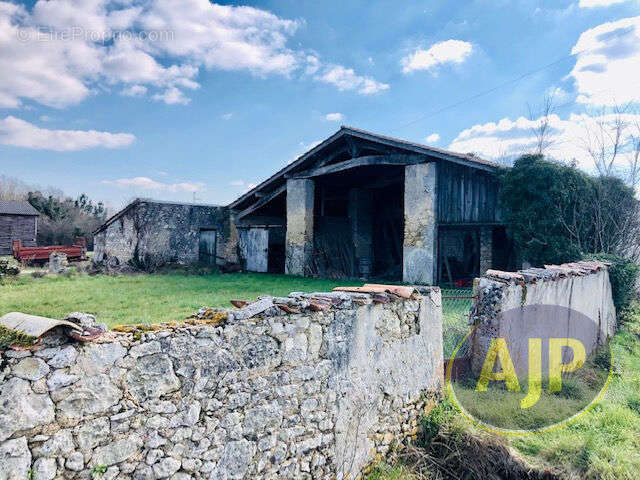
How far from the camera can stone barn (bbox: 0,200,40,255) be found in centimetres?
2781

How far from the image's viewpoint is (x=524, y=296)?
5090 millimetres

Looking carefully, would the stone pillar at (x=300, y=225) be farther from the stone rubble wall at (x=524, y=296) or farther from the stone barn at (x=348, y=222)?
the stone rubble wall at (x=524, y=296)

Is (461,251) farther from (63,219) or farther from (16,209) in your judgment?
(63,219)

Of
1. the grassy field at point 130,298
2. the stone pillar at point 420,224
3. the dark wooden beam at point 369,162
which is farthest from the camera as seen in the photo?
the dark wooden beam at point 369,162

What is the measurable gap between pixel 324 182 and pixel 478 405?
11887mm

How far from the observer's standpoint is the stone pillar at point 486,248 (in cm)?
1204

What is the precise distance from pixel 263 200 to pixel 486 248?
8.64 metres

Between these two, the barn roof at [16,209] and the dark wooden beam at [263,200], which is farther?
the barn roof at [16,209]

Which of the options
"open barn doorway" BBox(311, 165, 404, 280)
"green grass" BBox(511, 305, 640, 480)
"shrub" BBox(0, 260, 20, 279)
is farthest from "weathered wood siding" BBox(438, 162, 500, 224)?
"shrub" BBox(0, 260, 20, 279)

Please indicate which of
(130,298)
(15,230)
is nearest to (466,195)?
(130,298)

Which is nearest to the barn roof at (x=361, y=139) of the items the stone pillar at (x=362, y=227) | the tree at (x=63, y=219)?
the stone pillar at (x=362, y=227)

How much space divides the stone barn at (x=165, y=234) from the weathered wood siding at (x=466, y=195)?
9475 mm

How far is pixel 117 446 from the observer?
229 centimetres

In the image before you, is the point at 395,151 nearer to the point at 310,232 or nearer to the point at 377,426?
the point at 310,232
